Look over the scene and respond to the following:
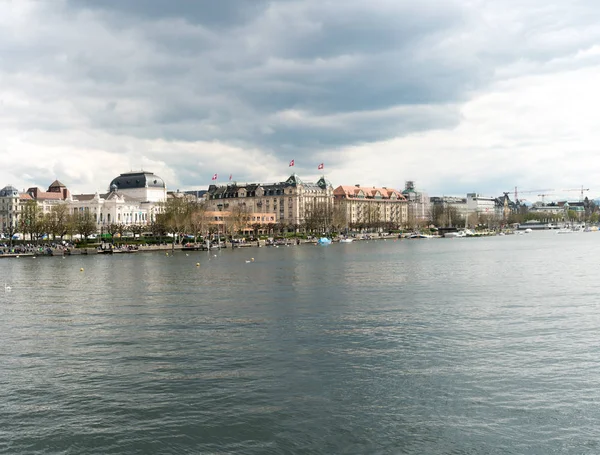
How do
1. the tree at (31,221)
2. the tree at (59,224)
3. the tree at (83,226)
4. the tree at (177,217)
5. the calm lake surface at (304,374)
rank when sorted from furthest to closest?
the tree at (83,226) → the tree at (177,217) → the tree at (59,224) → the tree at (31,221) → the calm lake surface at (304,374)

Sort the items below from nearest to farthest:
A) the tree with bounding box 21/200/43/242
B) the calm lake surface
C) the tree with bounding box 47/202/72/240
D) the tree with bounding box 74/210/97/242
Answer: the calm lake surface, the tree with bounding box 21/200/43/242, the tree with bounding box 47/202/72/240, the tree with bounding box 74/210/97/242

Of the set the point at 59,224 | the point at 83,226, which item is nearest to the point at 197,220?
the point at 83,226

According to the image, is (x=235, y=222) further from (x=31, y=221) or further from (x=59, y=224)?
(x=31, y=221)

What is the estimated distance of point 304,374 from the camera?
24688mm

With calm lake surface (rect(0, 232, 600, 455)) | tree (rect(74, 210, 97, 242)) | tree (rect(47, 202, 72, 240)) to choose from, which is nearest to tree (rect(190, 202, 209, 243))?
tree (rect(74, 210, 97, 242))

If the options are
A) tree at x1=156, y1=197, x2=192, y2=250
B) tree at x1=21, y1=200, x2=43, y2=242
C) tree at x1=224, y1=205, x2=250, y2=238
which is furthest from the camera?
tree at x1=224, y1=205, x2=250, y2=238

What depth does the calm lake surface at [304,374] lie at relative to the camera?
61.3 ft

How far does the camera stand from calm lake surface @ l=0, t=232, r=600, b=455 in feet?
61.3

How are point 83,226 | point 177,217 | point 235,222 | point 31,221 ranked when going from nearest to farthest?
point 177,217 < point 31,221 < point 83,226 < point 235,222

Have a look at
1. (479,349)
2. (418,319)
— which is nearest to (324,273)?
(418,319)

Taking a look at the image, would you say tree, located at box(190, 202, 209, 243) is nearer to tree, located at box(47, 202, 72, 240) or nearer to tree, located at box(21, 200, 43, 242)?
tree, located at box(47, 202, 72, 240)

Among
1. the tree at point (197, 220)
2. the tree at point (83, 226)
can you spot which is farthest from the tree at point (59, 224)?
the tree at point (197, 220)

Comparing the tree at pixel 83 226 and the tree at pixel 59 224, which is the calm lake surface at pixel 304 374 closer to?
the tree at pixel 59 224

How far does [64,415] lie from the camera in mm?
20688
